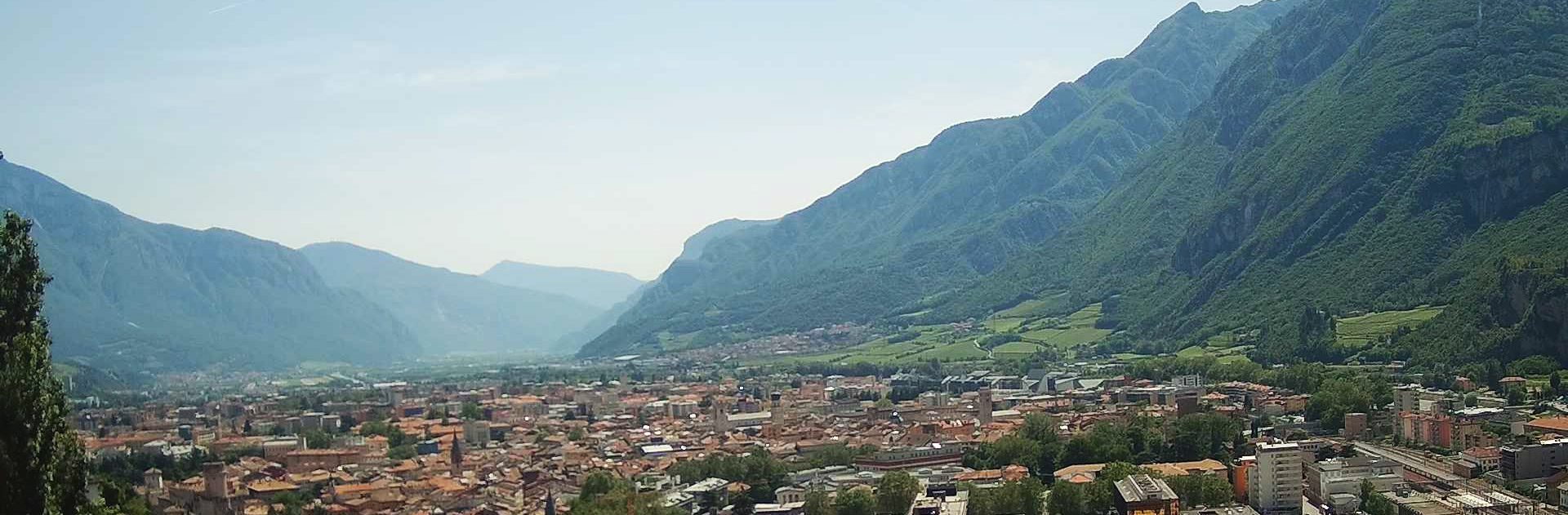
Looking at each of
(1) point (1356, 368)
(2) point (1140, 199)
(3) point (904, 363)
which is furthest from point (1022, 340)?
(1) point (1356, 368)

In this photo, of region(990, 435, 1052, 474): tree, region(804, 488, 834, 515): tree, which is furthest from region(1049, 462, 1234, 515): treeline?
region(990, 435, 1052, 474): tree

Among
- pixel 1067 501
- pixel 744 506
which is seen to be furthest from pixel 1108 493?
pixel 744 506

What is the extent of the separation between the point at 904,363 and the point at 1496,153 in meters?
41.8

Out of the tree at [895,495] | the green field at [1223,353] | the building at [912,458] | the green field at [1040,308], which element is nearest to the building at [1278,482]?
the tree at [895,495]

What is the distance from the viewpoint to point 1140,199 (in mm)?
151875

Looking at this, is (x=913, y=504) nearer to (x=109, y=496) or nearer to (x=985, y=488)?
(x=985, y=488)

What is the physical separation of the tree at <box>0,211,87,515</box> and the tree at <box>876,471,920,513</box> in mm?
30187

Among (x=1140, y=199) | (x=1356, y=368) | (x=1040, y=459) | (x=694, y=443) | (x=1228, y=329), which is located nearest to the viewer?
(x=1040, y=459)

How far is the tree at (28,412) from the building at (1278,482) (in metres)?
33.9

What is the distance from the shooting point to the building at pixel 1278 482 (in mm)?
45562

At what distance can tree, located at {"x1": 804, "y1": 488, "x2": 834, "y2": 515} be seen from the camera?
4597 cm

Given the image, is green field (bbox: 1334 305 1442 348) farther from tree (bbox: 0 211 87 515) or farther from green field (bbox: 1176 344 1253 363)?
tree (bbox: 0 211 87 515)

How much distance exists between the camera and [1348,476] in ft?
153

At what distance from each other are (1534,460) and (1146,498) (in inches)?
494
